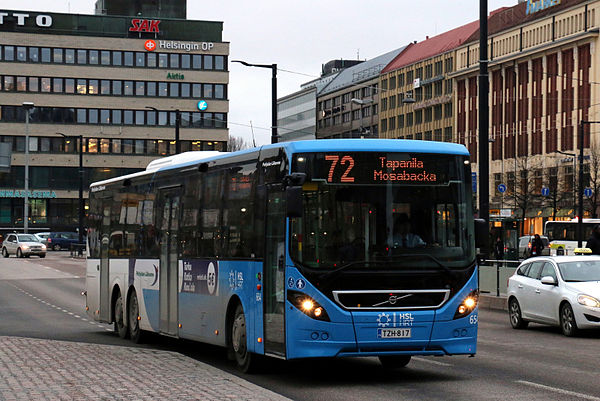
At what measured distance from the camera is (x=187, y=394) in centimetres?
1108

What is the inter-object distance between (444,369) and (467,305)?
1.86m

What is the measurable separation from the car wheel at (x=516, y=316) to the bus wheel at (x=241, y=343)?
912cm

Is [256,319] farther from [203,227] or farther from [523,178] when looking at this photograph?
[523,178]

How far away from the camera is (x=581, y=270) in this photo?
2086 cm

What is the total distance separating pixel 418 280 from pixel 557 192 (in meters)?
72.0

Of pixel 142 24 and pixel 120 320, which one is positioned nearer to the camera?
pixel 120 320

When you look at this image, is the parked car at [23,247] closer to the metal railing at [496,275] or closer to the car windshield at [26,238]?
the car windshield at [26,238]

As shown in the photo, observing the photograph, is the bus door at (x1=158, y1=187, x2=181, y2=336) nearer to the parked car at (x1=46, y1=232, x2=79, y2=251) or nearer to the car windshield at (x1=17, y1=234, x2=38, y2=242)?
the car windshield at (x1=17, y1=234, x2=38, y2=242)

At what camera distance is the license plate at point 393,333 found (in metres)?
12.5

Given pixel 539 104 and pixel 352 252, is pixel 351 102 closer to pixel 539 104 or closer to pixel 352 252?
pixel 539 104

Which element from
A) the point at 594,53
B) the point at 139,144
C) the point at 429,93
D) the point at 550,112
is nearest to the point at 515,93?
the point at 550,112

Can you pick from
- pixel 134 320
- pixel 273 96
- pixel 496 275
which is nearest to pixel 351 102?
pixel 273 96

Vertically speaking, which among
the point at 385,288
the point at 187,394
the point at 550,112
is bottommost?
the point at 187,394

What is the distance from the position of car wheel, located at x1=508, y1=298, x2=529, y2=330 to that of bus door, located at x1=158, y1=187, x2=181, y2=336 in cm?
770
